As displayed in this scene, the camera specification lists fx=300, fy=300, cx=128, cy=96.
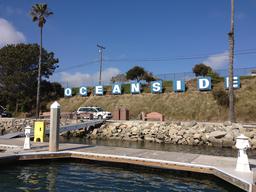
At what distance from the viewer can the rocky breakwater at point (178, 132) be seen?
26688 millimetres

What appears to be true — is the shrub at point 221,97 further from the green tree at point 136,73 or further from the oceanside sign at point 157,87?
the green tree at point 136,73

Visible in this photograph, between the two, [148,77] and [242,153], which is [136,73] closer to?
[148,77]

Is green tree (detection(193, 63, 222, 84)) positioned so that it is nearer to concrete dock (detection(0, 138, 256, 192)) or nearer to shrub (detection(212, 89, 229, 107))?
shrub (detection(212, 89, 229, 107))

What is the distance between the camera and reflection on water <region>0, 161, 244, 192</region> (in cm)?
1077

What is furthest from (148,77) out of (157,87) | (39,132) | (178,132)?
(39,132)

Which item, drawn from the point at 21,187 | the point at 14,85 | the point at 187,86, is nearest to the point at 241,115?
the point at 187,86

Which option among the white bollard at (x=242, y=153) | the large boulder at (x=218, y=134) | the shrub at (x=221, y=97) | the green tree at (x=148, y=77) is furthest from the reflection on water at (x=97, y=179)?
the green tree at (x=148, y=77)

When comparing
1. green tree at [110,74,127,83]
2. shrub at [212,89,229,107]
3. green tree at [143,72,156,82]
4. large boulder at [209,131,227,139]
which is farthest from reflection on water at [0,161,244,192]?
green tree at [110,74,127,83]

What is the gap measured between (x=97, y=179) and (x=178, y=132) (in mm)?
18594

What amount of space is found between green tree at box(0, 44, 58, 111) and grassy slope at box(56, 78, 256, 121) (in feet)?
34.5

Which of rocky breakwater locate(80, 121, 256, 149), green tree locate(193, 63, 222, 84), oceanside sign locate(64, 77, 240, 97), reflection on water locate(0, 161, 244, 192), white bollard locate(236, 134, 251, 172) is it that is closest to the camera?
reflection on water locate(0, 161, 244, 192)

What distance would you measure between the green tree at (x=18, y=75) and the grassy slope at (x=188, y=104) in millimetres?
10513

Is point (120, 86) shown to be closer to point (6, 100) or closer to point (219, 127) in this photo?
point (6, 100)

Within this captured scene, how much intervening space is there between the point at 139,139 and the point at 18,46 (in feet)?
129
